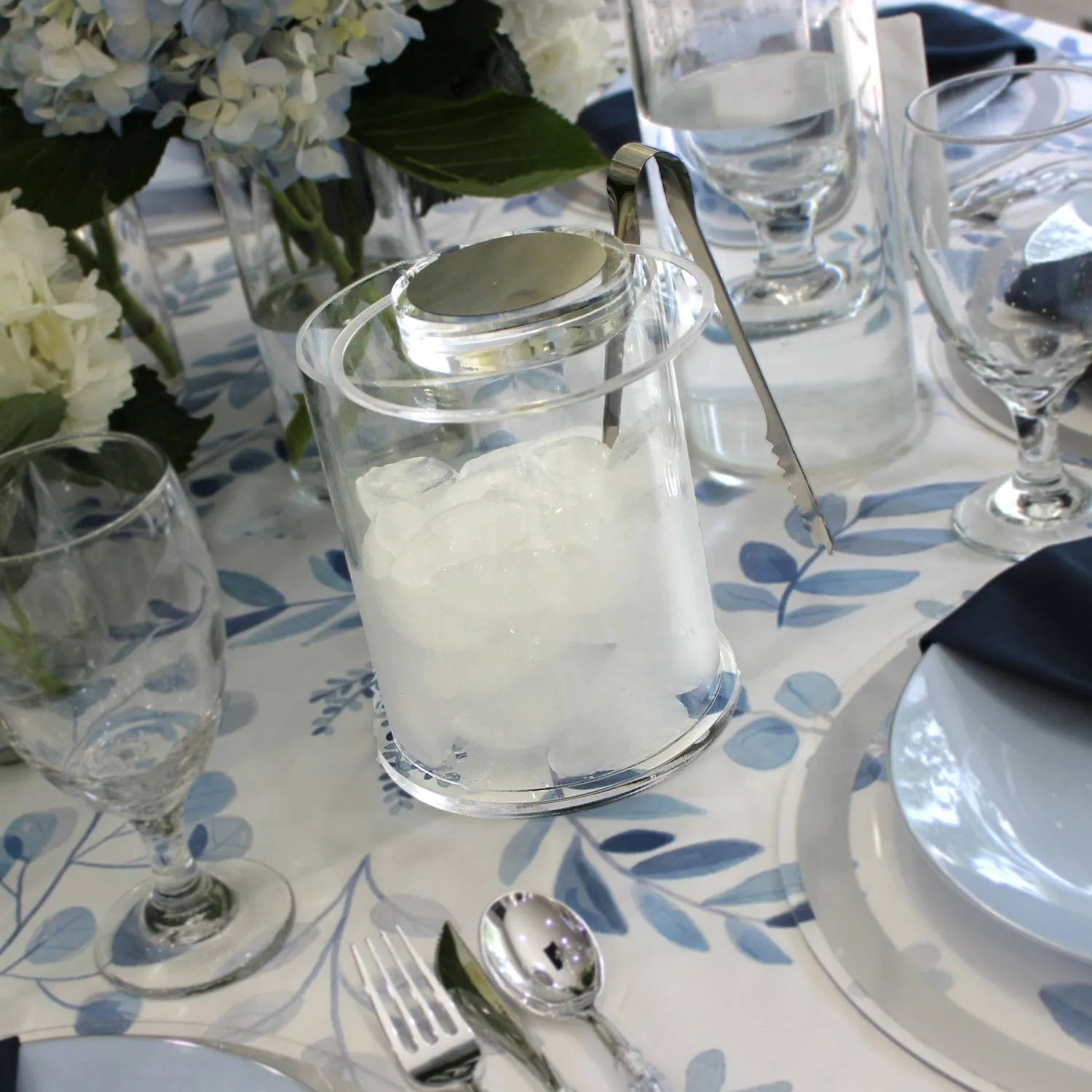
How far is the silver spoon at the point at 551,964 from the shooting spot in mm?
383

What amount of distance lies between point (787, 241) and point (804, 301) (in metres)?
0.03

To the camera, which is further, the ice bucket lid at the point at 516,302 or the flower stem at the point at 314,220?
the flower stem at the point at 314,220

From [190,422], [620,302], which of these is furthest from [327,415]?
[190,422]

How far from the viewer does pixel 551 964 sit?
41 centimetres

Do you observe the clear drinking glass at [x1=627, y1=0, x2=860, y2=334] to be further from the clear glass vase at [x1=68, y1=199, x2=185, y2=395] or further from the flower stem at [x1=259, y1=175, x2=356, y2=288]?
the clear glass vase at [x1=68, y1=199, x2=185, y2=395]

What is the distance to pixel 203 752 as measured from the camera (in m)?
0.45

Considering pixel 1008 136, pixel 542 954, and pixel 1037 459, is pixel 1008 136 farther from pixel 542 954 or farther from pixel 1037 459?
pixel 542 954

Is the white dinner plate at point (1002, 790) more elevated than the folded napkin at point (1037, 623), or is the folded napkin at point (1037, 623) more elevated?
the folded napkin at point (1037, 623)

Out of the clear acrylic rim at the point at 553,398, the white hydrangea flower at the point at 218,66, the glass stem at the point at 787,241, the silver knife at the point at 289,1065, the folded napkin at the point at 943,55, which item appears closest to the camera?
the clear acrylic rim at the point at 553,398

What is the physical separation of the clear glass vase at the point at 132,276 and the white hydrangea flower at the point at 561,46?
241mm

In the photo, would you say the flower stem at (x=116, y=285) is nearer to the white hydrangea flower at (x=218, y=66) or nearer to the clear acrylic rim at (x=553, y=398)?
the white hydrangea flower at (x=218, y=66)

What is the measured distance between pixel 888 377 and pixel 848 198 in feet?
0.31

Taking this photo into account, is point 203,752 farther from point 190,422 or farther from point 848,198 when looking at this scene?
point 848,198

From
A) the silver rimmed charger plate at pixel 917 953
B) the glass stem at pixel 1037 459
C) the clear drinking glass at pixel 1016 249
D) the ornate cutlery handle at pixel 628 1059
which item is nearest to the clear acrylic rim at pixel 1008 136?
the clear drinking glass at pixel 1016 249
